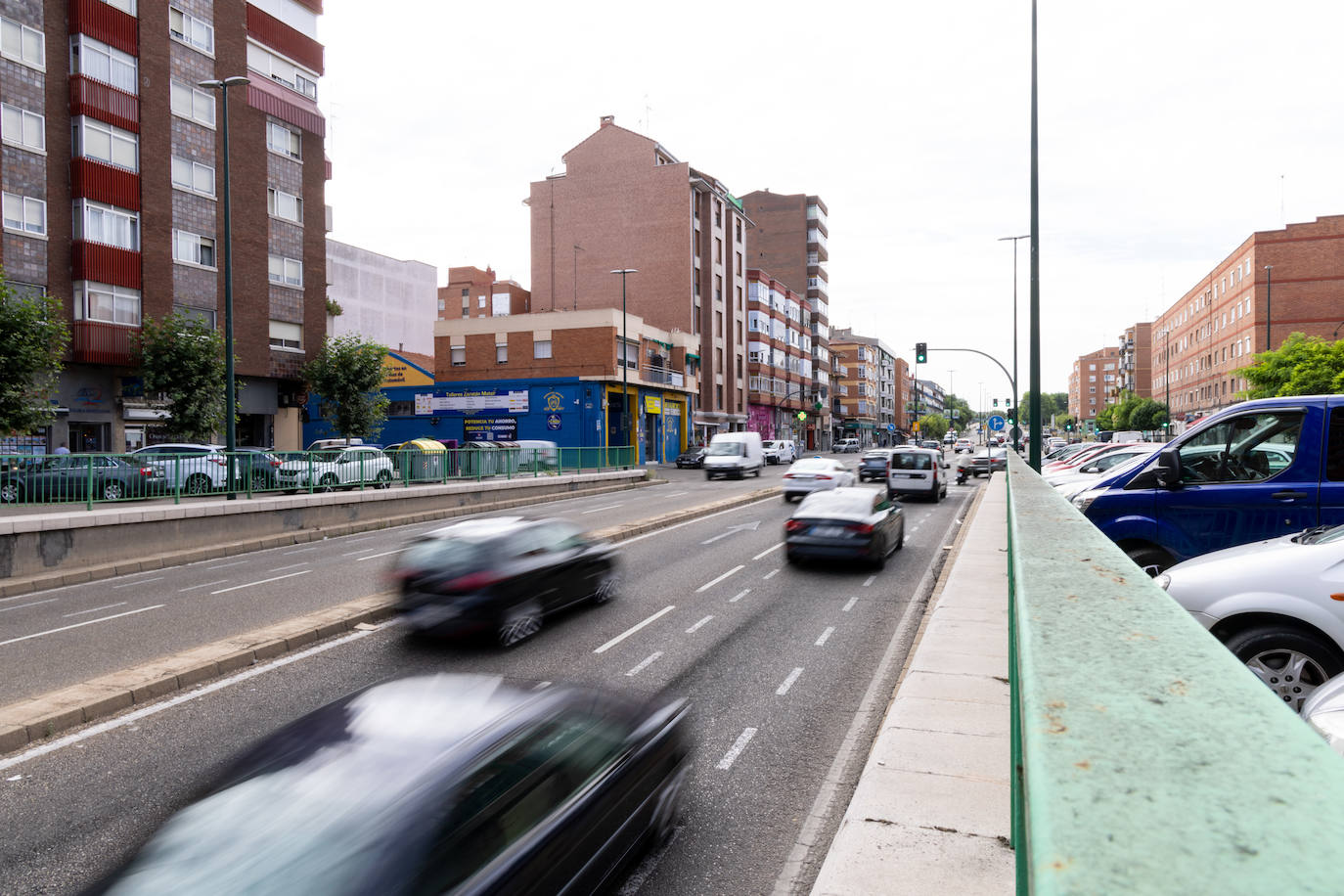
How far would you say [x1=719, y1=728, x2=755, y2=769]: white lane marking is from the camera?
583 centimetres

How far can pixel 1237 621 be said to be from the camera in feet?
18.1

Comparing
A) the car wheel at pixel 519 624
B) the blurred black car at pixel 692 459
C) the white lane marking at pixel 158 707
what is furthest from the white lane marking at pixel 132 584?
the blurred black car at pixel 692 459

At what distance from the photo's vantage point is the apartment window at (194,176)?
3180 centimetres

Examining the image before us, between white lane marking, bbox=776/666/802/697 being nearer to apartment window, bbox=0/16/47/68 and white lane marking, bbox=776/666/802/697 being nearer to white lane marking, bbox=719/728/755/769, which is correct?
white lane marking, bbox=719/728/755/769

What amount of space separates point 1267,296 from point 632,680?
65682 mm

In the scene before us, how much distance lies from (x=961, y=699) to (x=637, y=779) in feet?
11.0

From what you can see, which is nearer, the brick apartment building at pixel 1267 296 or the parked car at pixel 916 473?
the parked car at pixel 916 473

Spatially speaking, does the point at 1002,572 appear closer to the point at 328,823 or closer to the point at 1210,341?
the point at 328,823

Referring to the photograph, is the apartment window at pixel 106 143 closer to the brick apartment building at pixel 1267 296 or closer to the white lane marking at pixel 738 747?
the white lane marking at pixel 738 747

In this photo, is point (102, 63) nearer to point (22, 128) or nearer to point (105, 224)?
point (22, 128)

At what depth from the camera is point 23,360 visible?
73.5 ft

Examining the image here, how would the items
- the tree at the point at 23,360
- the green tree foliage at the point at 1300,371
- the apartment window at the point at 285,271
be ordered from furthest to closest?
1. the apartment window at the point at 285,271
2. the green tree foliage at the point at 1300,371
3. the tree at the point at 23,360

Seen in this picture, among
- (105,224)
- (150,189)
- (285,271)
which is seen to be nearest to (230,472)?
(105,224)

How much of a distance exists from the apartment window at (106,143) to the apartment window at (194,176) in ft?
4.77
